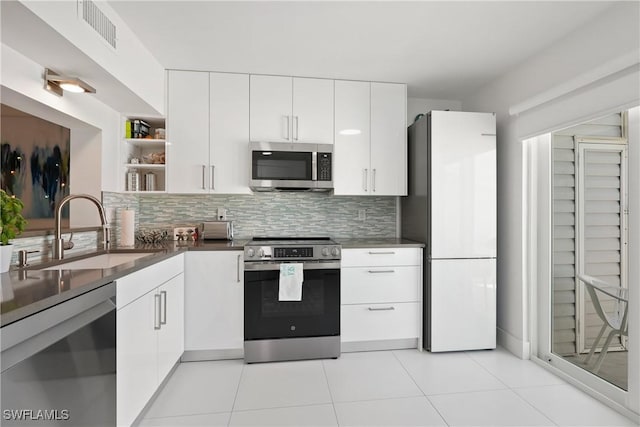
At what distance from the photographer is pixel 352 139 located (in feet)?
9.85

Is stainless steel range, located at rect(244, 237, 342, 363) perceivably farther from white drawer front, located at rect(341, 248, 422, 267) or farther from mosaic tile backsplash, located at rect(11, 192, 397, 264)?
mosaic tile backsplash, located at rect(11, 192, 397, 264)

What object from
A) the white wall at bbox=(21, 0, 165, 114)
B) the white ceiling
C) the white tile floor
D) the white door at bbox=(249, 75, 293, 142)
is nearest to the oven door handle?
the white tile floor

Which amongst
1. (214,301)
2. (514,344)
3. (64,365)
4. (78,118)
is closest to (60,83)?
(78,118)

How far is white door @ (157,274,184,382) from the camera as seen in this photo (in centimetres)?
206

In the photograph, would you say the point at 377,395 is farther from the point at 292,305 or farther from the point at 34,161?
the point at 34,161

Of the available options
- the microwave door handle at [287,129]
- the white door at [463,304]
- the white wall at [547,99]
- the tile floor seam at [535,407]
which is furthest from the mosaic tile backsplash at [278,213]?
the tile floor seam at [535,407]

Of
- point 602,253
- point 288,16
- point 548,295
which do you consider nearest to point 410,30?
point 288,16

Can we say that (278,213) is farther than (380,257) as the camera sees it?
Yes

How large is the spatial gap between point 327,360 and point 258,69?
2492mm

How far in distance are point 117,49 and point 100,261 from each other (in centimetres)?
135

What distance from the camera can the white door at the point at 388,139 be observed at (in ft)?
9.96

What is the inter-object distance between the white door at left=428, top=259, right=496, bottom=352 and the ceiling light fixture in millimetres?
2726

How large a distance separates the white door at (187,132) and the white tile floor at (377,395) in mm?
1508

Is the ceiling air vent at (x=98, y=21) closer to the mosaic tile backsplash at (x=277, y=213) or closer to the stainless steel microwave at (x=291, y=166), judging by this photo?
the stainless steel microwave at (x=291, y=166)
